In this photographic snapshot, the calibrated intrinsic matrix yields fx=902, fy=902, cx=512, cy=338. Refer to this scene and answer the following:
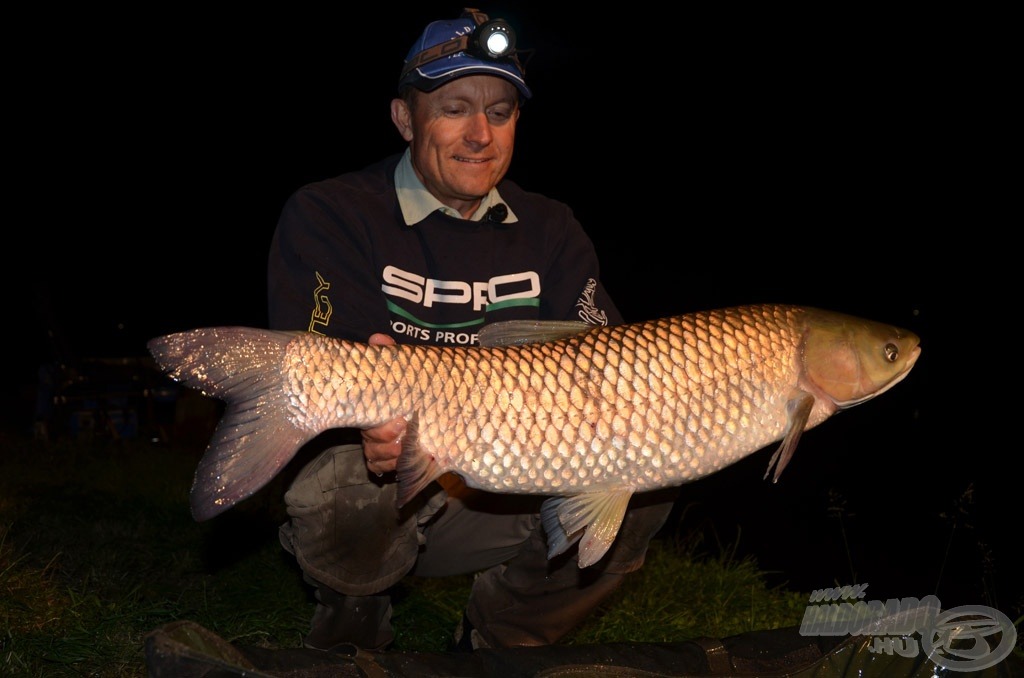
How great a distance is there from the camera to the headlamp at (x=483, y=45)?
7.00 feet

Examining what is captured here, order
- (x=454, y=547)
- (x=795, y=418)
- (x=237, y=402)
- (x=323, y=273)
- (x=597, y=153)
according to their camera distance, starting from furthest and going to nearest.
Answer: (x=597, y=153) → (x=454, y=547) → (x=323, y=273) → (x=795, y=418) → (x=237, y=402)

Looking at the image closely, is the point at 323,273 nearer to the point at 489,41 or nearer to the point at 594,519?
the point at 489,41

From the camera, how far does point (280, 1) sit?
1581 cm

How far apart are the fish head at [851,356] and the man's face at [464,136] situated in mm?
861

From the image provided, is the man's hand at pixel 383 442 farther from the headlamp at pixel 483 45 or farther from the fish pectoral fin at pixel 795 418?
the headlamp at pixel 483 45

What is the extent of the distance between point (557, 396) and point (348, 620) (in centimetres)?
77

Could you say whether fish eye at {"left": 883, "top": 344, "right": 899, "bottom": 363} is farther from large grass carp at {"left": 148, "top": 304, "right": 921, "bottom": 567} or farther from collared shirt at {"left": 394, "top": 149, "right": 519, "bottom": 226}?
collared shirt at {"left": 394, "top": 149, "right": 519, "bottom": 226}

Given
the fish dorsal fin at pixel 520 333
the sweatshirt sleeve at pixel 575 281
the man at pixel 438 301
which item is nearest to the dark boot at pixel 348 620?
the man at pixel 438 301

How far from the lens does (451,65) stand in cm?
213

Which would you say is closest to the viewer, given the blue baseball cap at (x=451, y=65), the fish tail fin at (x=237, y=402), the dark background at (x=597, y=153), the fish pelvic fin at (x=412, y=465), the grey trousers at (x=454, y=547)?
the fish tail fin at (x=237, y=402)

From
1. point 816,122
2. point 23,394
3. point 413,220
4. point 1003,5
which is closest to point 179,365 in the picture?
point 413,220

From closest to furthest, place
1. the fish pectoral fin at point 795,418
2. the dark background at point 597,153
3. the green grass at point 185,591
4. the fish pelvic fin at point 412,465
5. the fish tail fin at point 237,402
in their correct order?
the fish tail fin at point 237,402 < the fish pelvic fin at point 412,465 < the fish pectoral fin at point 795,418 < the green grass at point 185,591 < the dark background at point 597,153

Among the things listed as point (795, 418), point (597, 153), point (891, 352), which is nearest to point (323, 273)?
point (795, 418)

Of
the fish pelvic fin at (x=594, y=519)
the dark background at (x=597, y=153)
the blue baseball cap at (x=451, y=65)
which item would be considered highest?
the blue baseball cap at (x=451, y=65)
